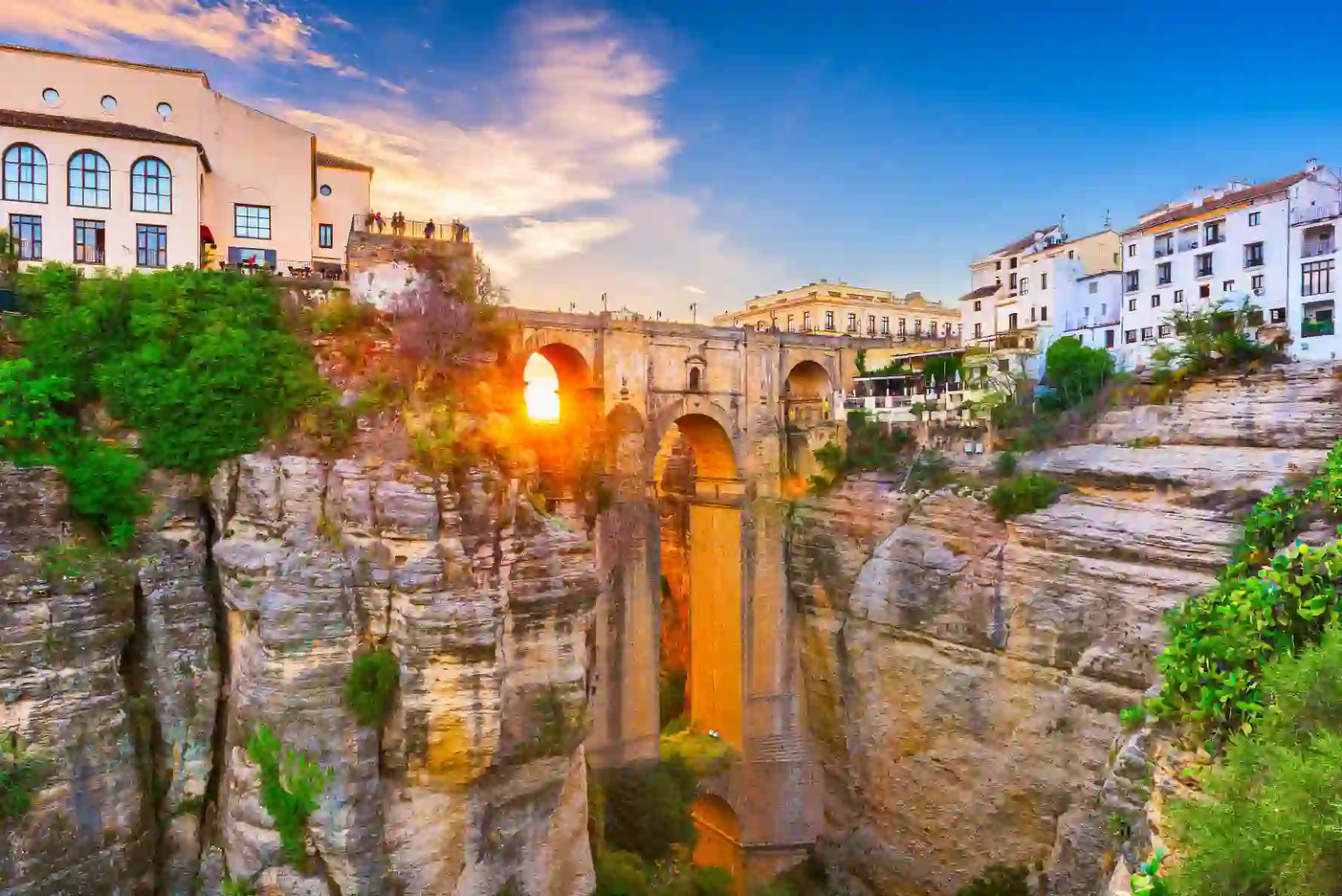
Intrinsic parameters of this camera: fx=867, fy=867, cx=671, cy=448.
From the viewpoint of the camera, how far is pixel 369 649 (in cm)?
1559

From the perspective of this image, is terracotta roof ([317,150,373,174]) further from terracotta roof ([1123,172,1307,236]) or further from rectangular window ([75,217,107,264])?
terracotta roof ([1123,172,1307,236])

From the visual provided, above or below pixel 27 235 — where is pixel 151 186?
above

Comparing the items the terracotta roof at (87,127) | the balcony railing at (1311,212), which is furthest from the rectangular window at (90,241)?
the balcony railing at (1311,212)

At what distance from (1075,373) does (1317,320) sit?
22.3ft

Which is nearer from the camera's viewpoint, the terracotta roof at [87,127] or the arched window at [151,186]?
the terracotta roof at [87,127]

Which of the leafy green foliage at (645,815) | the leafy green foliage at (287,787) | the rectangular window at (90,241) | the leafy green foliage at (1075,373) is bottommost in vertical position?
the leafy green foliage at (645,815)

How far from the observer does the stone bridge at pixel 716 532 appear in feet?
92.7

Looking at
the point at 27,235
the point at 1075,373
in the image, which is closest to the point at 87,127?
the point at 27,235

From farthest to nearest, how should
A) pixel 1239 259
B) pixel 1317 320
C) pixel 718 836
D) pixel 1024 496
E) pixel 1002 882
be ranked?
1. pixel 718 836
2. pixel 1239 259
3. pixel 1317 320
4. pixel 1024 496
5. pixel 1002 882

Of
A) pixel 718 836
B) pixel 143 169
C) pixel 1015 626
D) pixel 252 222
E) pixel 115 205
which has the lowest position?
pixel 718 836

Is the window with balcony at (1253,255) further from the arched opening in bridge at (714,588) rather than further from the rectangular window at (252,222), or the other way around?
the rectangular window at (252,222)

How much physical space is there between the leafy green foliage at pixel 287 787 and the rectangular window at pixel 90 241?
1209cm

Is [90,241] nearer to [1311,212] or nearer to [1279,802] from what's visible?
[1279,802]

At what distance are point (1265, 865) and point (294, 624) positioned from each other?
13.9 meters
